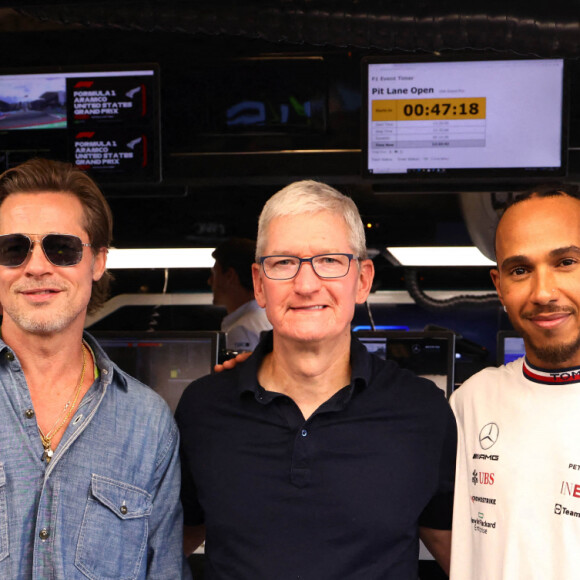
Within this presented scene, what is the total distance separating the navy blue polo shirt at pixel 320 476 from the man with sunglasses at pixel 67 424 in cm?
12

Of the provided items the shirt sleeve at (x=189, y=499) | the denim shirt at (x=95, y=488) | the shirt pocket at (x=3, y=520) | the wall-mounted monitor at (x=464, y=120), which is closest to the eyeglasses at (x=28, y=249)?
the denim shirt at (x=95, y=488)

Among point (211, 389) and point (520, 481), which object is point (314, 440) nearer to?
point (211, 389)

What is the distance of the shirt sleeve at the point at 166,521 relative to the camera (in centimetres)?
193

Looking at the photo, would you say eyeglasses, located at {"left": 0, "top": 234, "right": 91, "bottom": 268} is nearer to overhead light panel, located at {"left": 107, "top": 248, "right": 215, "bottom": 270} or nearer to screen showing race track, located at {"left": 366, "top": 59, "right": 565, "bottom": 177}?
screen showing race track, located at {"left": 366, "top": 59, "right": 565, "bottom": 177}

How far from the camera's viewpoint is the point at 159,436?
1.95 metres

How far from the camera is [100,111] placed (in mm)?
3727

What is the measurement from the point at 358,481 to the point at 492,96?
224 centimetres

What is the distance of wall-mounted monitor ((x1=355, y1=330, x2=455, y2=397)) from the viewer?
3592 millimetres

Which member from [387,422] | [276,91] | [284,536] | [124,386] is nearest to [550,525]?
[387,422]

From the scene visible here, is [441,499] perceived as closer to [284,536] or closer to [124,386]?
[284,536]

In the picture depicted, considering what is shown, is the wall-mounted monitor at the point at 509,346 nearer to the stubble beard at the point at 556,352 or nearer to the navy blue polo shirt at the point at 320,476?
the navy blue polo shirt at the point at 320,476

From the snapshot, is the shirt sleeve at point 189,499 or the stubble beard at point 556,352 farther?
the shirt sleeve at point 189,499

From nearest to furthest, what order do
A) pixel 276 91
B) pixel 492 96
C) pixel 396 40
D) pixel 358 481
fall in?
pixel 358 481 < pixel 396 40 < pixel 492 96 < pixel 276 91

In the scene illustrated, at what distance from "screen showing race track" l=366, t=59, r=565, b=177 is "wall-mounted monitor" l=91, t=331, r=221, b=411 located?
1.16 metres
